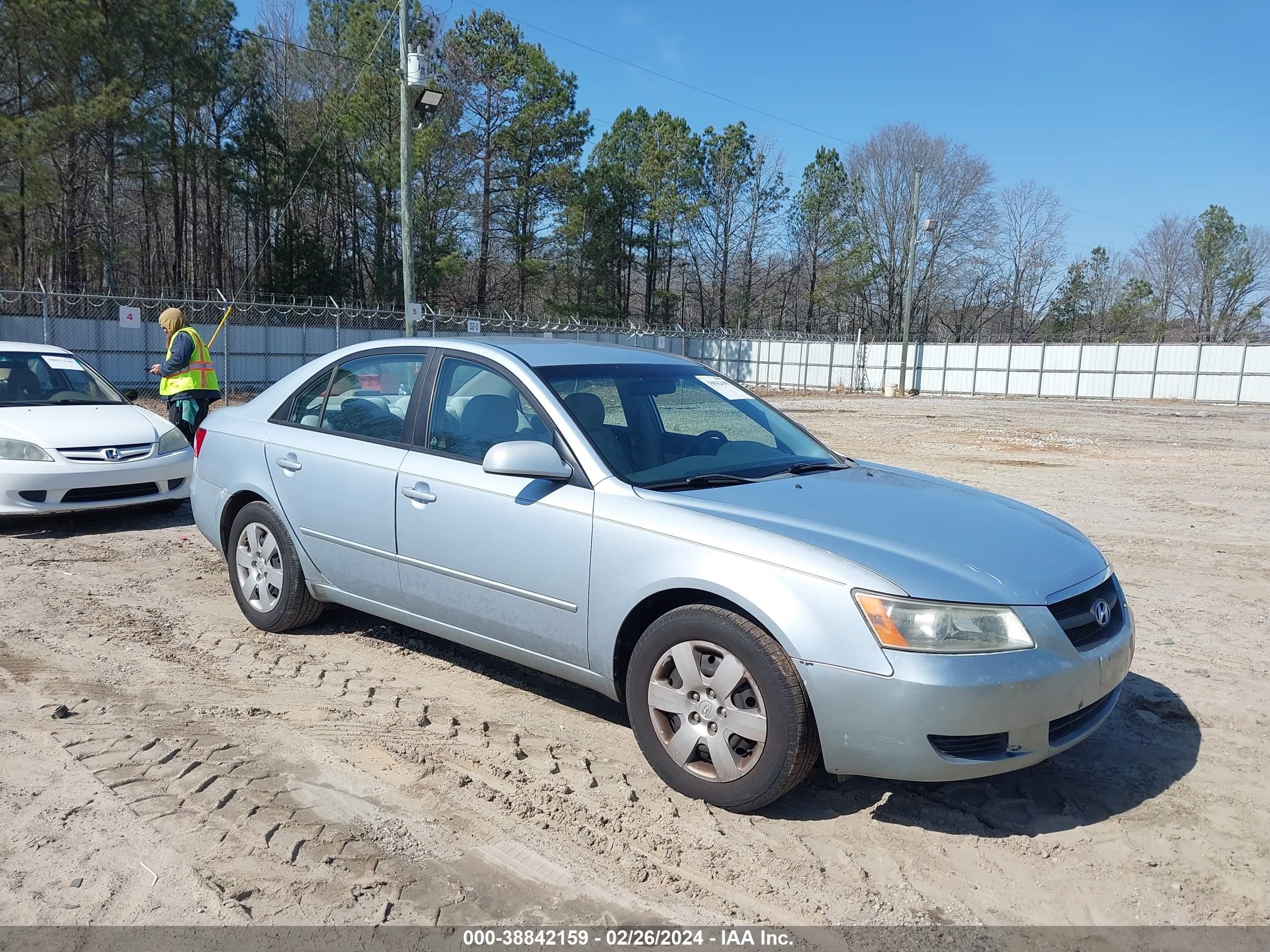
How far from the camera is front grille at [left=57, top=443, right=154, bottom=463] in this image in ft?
25.1

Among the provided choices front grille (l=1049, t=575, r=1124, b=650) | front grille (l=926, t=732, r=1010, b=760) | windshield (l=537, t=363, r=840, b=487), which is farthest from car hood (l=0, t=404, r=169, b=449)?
front grille (l=1049, t=575, r=1124, b=650)

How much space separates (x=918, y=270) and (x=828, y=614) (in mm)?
61243

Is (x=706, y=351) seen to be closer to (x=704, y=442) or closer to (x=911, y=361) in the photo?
(x=911, y=361)

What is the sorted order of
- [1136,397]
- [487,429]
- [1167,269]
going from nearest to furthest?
[487,429] → [1136,397] → [1167,269]

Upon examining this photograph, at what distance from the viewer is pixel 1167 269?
194 ft

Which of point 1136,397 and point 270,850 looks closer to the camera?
point 270,850

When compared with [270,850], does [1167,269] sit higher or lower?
higher

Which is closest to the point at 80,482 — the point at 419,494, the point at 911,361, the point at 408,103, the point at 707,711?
the point at 419,494

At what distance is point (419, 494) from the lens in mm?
4312

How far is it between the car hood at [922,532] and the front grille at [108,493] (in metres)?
6.00

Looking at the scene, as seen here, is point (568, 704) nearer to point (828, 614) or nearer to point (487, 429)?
point (487, 429)

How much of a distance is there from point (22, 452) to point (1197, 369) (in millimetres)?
40902

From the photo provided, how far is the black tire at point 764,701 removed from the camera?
3135 mm

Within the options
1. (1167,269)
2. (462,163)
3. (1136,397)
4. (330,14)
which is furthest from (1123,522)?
(1167,269)
